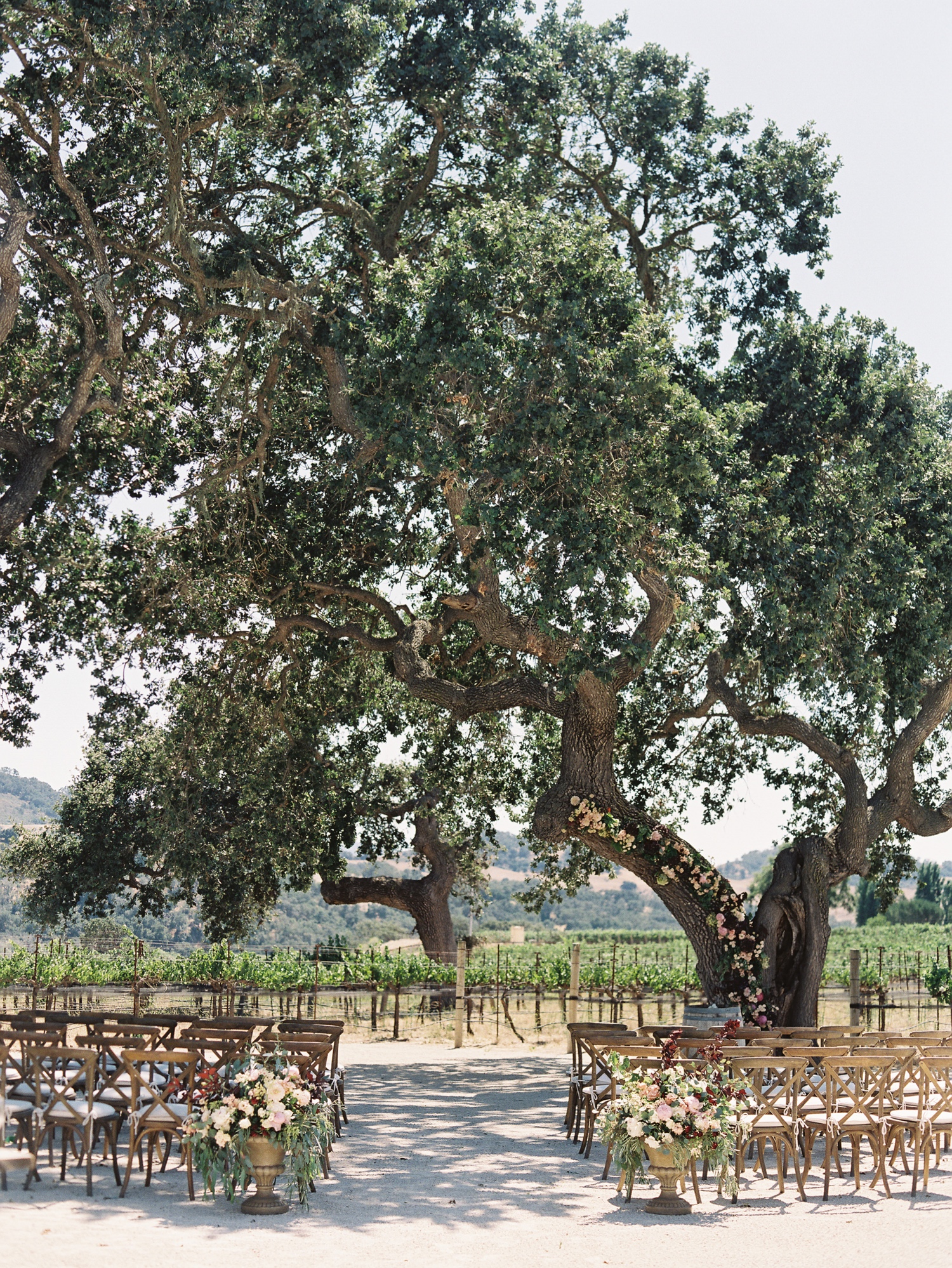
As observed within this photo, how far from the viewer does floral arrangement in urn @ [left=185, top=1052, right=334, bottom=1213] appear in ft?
24.2

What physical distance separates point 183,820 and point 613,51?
12116 millimetres

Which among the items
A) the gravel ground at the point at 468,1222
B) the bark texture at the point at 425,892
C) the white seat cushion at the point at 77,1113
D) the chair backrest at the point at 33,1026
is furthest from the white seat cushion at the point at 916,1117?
the bark texture at the point at 425,892

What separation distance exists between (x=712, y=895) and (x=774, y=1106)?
617 cm

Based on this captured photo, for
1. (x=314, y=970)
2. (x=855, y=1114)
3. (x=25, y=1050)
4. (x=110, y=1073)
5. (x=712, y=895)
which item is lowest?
(x=314, y=970)

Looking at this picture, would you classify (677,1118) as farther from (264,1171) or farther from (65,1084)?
(65,1084)

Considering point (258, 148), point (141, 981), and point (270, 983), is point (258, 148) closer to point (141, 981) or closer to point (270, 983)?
point (270, 983)

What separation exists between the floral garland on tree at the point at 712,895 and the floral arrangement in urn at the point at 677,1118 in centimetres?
604

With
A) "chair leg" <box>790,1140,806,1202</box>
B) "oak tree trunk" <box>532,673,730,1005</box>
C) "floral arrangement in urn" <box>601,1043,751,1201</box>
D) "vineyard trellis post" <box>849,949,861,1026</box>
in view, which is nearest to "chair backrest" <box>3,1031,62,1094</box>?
"floral arrangement in urn" <box>601,1043,751,1201</box>

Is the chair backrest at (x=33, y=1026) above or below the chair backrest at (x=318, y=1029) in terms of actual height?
above

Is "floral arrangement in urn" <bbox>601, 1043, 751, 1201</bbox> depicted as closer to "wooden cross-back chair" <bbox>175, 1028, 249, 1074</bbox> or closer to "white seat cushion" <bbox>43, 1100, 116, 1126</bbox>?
"wooden cross-back chair" <bbox>175, 1028, 249, 1074</bbox>

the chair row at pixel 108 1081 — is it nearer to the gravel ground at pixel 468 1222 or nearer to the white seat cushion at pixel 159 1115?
the white seat cushion at pixel 159 1115

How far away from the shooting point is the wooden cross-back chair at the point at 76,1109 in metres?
7.83

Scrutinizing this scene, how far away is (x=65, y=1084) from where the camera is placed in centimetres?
829

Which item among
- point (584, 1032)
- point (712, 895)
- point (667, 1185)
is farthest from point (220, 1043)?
point (712, 895)
